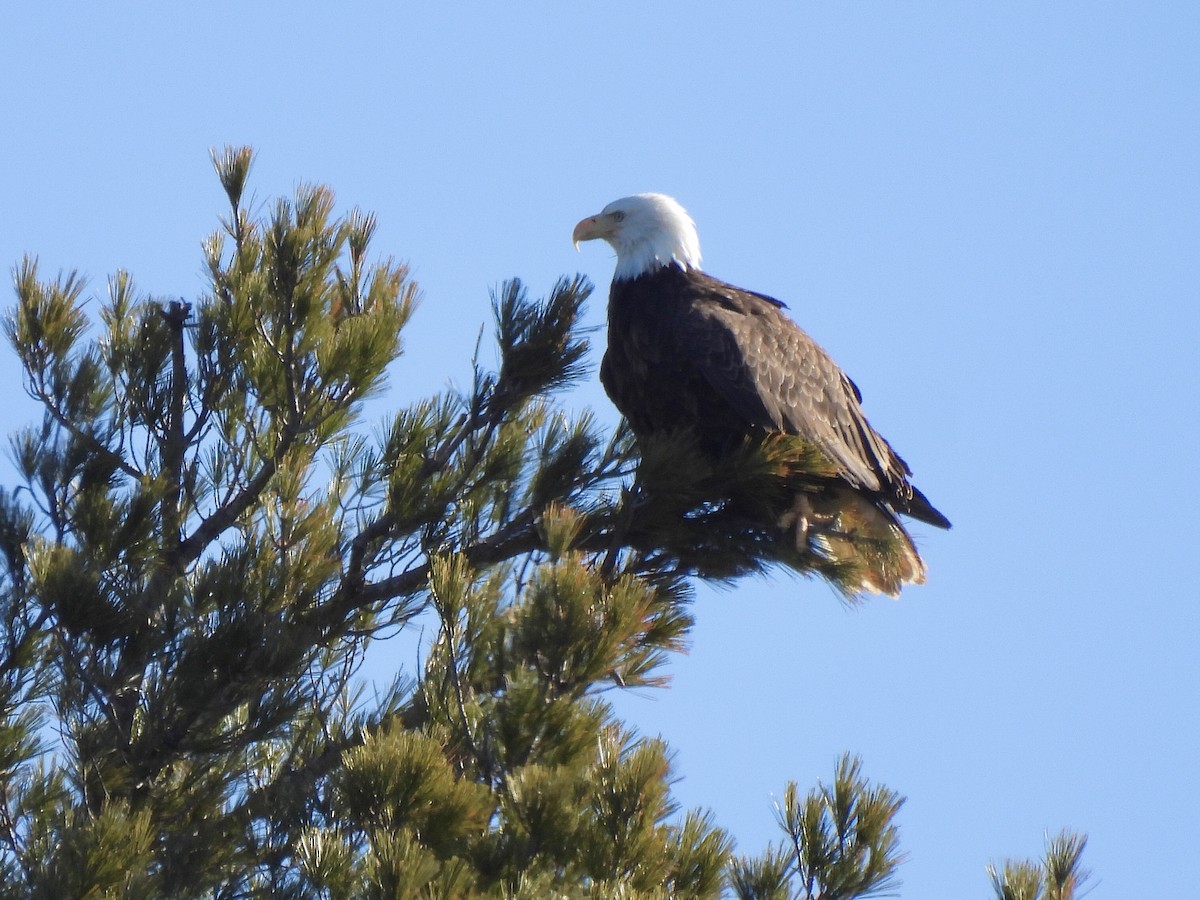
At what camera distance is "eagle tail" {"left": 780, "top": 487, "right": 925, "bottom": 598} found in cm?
477

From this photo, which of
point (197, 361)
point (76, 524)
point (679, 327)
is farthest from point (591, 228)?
point (76, 524)

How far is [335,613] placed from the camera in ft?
13.5

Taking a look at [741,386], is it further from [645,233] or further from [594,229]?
[594,229]

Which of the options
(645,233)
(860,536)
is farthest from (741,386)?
(645,233)

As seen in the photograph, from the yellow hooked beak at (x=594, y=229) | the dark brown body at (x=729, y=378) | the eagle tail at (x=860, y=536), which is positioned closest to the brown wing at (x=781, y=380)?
the dark brown body at (x=729, y=378)

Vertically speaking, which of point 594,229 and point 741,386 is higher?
point 594,229

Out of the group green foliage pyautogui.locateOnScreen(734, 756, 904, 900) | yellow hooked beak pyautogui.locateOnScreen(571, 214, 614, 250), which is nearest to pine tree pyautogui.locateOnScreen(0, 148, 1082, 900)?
green foliage pyautogui.locateOnScreen(734, 756, 904, 900)

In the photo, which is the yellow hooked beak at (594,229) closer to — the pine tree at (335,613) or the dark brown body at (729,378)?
the dark brown body at (729,378)

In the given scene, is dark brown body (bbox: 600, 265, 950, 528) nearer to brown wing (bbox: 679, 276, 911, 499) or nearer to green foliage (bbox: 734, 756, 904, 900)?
brown wing (bbox: 679, 276, 911, 499)

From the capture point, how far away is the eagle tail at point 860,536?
15.6 ft

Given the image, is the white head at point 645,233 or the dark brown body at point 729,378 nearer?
the dark brown body at point 729,378

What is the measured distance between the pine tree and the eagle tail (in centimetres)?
21

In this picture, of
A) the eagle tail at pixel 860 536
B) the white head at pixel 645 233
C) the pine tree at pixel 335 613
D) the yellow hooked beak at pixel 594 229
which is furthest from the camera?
the yellow hooked beak at pixel 594 229

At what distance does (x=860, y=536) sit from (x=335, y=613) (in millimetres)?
1636
